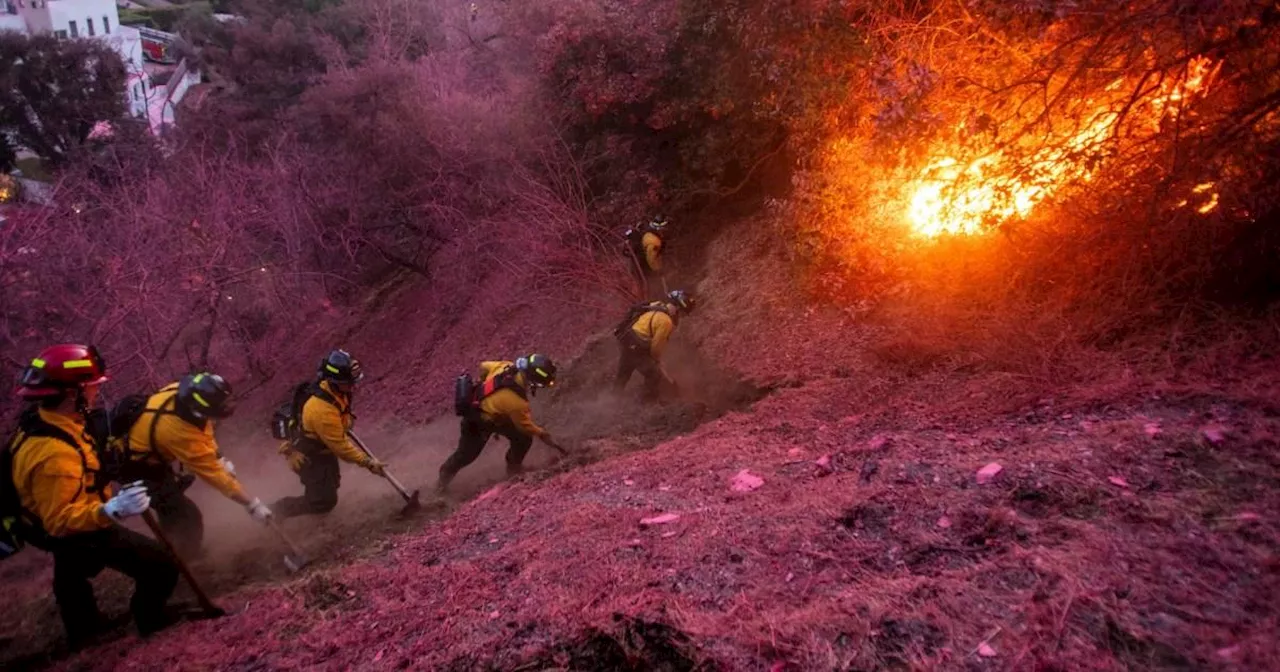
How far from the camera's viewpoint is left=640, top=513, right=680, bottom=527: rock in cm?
504

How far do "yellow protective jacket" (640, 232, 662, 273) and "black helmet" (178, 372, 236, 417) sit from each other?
7.60 m

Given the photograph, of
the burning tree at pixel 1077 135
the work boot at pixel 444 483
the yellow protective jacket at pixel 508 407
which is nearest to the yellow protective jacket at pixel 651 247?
the burning tree at pixel 1077 135

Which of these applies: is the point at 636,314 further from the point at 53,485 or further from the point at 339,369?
the point at 53,485

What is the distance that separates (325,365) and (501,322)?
8.17m

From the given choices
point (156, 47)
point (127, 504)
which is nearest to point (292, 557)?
point (127, 504)

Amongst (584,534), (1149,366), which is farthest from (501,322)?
(1149,366)

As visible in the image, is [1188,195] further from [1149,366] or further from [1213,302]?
[1149,366]

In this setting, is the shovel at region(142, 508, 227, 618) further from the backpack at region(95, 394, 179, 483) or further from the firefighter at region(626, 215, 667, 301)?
the firefighter at region(626, 215, 667, 301)

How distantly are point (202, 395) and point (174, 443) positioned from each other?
444 mm

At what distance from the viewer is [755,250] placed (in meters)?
11.9

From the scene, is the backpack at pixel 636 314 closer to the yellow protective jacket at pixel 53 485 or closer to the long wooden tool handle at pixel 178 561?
the long wooden tool handle at pixel 178 561

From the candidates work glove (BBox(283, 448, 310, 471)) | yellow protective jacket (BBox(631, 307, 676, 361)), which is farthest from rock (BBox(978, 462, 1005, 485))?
work glove (BBox(283, 448, 310, 471))

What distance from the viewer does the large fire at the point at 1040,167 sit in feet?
21.9

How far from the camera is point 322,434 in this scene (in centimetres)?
652
